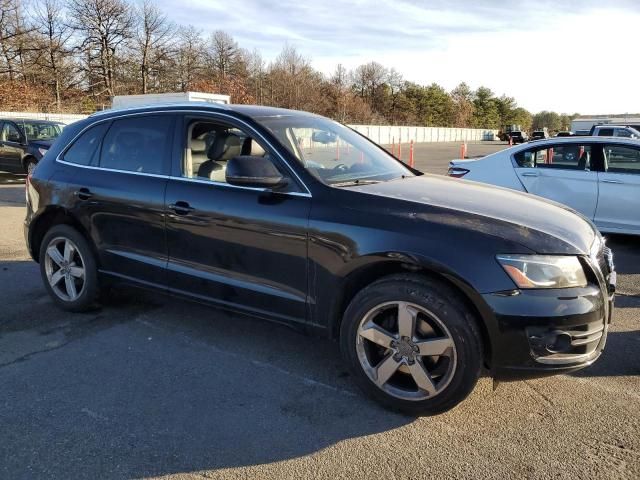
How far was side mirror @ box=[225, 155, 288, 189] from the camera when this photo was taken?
335 centimetres

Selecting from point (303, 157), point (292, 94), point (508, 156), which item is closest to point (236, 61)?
point (292, 94)

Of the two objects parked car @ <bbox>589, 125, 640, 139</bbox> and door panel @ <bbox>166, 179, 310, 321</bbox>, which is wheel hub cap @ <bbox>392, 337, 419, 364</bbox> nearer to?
door panel @ <bbox>166, 179, 310, 321</bbox>

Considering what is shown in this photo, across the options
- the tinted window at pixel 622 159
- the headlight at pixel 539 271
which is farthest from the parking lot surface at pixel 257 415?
the tinted window at pixel 622 159

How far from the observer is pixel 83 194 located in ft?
14.7

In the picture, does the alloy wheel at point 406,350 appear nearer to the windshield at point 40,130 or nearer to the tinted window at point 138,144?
the tinted window at point 138,144

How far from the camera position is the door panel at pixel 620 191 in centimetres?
705

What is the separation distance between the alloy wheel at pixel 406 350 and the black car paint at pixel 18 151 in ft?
43.0

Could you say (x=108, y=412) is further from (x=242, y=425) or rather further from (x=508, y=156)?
(x=508, y=156)

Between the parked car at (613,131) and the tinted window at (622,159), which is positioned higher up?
the parked car at (613,131)

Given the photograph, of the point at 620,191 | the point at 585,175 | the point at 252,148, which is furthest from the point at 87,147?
the point at 620,191

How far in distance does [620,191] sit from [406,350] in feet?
18.1

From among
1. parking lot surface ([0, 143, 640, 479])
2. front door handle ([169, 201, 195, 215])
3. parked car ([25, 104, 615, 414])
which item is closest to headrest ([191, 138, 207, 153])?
parked car ([25, 104, 615, 414])

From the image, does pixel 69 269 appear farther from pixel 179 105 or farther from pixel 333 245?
pixel 333 245

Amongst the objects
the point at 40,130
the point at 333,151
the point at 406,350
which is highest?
the point at 40,130
